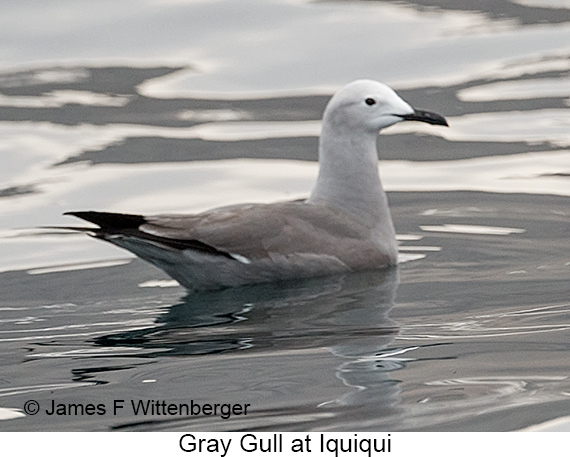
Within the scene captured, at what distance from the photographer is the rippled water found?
15.6 feet

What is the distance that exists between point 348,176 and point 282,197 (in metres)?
1.30

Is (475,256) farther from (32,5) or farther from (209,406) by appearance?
(32,5)

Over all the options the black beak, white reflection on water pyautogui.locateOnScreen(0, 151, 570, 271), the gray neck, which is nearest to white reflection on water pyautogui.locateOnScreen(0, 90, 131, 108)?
white reflection on water pyautogui.locateOnScreen(0, 151, 570, 271)

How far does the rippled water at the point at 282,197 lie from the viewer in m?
4.77

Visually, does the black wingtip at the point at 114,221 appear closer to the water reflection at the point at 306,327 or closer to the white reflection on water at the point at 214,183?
the water reflection at the point at 306,327

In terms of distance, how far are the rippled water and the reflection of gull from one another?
13 centimetres

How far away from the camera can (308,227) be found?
6.80 meters

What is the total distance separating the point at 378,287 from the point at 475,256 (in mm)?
732

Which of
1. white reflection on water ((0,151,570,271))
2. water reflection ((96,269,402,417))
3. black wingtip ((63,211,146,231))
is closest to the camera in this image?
water reflection ((96,269,402,417))

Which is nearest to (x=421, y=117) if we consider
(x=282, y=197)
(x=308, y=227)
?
(x=308, y=227)

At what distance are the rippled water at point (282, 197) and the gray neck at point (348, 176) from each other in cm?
38

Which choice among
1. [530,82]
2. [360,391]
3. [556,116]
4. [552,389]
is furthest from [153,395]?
[530,82]

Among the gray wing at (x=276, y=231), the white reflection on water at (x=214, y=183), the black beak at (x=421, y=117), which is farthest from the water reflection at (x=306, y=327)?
the white reflection on water at (x=214, y=183)

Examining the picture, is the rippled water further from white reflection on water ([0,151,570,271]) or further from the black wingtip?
the black wingtip
